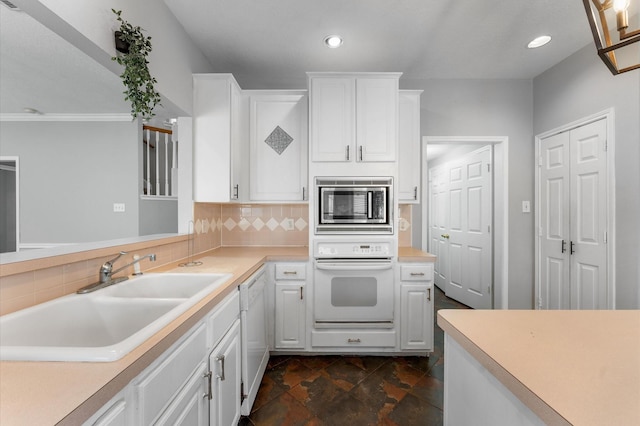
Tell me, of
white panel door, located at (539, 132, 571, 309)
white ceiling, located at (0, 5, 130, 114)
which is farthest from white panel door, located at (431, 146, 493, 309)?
white ceiling, located at (0, 5, 130, 114)

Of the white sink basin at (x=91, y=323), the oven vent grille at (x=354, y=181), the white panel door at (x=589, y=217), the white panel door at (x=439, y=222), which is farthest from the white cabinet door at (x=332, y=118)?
the white panel door at (x=439, y=222)

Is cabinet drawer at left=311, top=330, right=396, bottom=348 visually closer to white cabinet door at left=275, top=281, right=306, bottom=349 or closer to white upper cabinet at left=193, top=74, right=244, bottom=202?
white cabinet door at left=275, top=281, right=306, bottom=349

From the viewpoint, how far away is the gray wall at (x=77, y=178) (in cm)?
368

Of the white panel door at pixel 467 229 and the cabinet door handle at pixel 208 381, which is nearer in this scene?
the cabinet door handle at pixel 208 381

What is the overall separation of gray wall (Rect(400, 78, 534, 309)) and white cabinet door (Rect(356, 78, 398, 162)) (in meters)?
0.78

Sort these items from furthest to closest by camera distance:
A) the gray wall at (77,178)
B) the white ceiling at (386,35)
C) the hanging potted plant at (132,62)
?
1. the gray wall at (77,178)
2. the white ceiling at (386,35)
3. the hanging potted plant at (132,62)

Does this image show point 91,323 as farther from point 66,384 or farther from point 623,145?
Result: point 623,145

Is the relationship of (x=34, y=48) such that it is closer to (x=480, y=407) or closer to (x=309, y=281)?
(x=309, y=281)

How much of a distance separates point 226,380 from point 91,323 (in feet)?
2.15

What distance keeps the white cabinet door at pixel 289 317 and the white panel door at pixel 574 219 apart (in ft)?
8.21

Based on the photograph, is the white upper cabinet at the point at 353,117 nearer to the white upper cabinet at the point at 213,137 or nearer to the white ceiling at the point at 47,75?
the white upper cabinet at the point at 213,137

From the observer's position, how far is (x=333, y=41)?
2273mm

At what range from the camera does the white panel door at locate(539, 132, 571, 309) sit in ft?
8.27

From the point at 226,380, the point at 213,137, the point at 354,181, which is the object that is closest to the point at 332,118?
the point at 354,181
